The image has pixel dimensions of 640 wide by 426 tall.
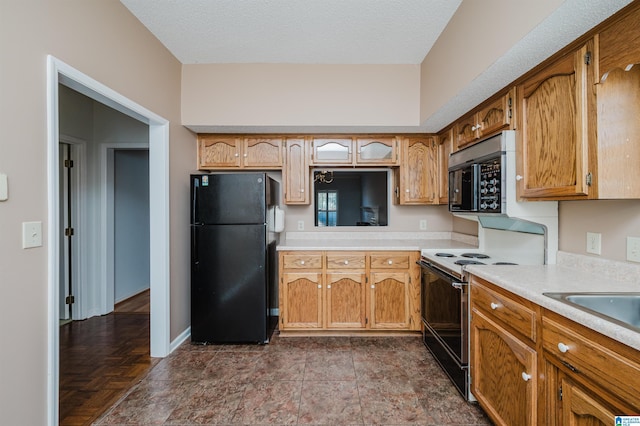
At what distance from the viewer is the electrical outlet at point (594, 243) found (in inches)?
63.2

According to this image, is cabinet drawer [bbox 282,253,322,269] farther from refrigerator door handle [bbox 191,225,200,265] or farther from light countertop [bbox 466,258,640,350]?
light countertop [bbox 466,258,640,350]

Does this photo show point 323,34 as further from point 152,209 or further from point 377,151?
point 152,209

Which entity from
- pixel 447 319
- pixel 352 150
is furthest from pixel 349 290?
pixel 352 150

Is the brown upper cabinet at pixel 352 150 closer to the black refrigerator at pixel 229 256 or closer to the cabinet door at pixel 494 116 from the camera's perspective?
the black refrigerator at pixel 229 256

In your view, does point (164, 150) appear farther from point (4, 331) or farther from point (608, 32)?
point (608, 32)

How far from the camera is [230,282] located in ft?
9.04

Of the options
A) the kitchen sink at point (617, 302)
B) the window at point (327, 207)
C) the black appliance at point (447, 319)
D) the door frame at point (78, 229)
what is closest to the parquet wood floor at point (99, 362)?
the door frame at point (78, 229)

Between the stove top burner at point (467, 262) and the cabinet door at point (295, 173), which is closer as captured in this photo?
the stove top burner at point (467, 262)

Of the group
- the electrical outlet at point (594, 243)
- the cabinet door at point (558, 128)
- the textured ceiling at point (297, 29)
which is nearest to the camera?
the cabinet door at point (558, 128)

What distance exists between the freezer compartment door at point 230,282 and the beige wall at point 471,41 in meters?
1.93

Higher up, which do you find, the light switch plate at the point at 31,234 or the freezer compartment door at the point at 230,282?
the light switch plate at the point at 31,234

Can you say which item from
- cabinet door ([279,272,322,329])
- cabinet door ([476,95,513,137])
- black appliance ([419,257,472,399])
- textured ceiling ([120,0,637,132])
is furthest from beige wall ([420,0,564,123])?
cabinet door ([279,272,322,329])

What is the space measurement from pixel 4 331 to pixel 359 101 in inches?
112

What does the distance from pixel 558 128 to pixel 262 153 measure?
2.47m
